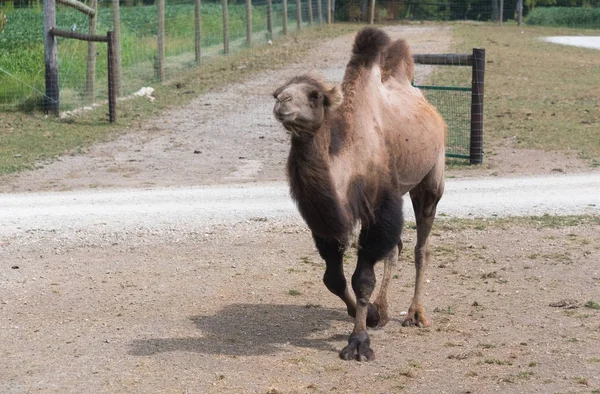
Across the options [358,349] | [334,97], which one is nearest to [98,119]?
[358,349]

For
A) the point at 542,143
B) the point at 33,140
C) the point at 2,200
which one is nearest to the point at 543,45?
the point at 542,143

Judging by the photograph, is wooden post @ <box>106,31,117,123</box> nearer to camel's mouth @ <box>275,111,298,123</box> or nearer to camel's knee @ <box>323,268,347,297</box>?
camel's knee @ <box>323,268,347,297</box>

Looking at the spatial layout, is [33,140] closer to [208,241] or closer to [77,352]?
[208,241]

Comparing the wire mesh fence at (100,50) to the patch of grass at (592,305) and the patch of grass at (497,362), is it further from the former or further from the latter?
the patch of grass at (497,362)

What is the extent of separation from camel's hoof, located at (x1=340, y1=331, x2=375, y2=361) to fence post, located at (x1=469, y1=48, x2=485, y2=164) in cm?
805

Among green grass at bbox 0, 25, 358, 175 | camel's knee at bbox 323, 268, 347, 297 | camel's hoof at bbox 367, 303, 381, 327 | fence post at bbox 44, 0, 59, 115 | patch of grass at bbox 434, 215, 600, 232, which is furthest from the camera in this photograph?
fence post at bbox 44, 0, 59, 115

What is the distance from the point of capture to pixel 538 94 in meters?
21.8

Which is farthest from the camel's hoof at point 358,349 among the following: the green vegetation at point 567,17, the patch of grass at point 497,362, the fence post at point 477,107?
the green vegetation at point 567,17

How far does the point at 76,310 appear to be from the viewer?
7750 millimetres

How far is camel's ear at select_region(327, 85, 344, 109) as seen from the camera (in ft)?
20.7

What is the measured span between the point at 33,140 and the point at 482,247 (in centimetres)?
873

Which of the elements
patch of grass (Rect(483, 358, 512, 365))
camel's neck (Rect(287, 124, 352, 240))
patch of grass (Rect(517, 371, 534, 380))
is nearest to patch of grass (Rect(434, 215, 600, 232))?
patch of grass (Rect(483, 358, 512, 365))

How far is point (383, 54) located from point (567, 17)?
50.5m

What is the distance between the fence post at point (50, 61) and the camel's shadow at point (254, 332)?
1104cm
